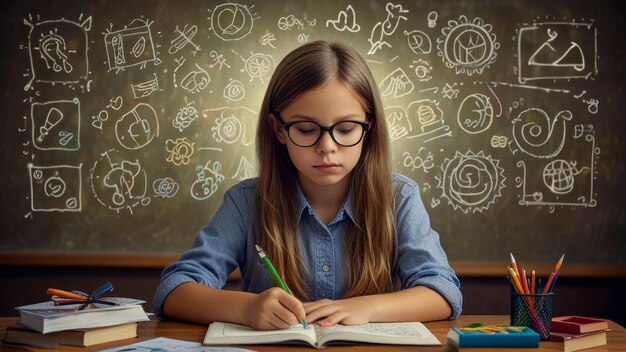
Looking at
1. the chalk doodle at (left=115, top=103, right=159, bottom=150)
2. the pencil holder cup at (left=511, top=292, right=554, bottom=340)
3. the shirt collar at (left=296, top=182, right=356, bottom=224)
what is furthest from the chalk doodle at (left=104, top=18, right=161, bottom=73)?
the pencil holder cup at (left=511, top=292, right=554, bottom=340)

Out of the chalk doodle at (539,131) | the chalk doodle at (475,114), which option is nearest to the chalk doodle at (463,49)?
the chalk doodle at (475,114)

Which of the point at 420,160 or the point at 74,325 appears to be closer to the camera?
the point at 74,325

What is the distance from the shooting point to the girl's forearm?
148cm

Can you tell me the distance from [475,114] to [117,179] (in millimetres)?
1578

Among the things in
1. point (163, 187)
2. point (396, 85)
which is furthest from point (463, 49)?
point (163, 187)

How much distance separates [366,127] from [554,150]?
1956 mm

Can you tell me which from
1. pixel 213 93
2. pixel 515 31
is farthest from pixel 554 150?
pixel 213 93

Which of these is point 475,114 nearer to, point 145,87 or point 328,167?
point 145,87

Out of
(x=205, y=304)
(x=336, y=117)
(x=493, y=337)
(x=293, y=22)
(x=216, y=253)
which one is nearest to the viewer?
(x=493, y=337)

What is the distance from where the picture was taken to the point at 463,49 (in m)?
3.39

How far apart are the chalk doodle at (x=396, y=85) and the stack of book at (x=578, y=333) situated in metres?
2.09

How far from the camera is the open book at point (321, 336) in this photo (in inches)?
51.4

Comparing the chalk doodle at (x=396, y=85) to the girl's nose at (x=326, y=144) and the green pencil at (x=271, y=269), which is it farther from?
the green pencil at (x=271, y=269)

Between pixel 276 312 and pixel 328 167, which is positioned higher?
pixel 328 167
